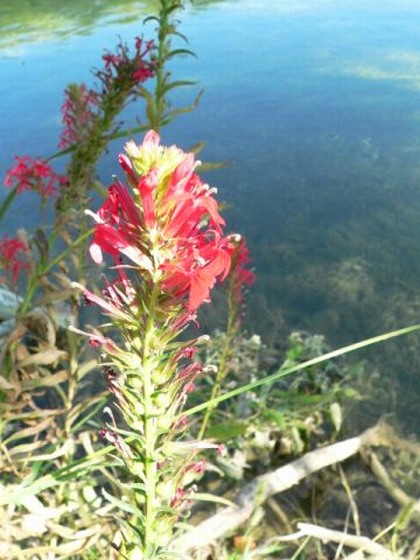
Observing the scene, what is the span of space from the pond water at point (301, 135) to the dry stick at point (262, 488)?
1.11ft

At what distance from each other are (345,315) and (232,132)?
1.52m

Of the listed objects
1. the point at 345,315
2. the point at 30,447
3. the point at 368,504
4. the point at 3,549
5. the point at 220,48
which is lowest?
the point at 368,504

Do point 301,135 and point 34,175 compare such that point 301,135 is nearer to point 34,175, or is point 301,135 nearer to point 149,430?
point 34,175

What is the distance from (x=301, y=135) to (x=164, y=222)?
117 inches

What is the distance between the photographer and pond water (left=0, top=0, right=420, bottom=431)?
2.44 m

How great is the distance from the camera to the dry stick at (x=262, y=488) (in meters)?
1.37

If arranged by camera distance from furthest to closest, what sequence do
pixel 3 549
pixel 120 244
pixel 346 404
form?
pixel 346 404 → pixel 3 549 → pixel 120 244

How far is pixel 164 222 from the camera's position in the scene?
64cm

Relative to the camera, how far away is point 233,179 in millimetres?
3133

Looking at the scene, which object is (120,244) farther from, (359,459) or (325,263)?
(325,263)

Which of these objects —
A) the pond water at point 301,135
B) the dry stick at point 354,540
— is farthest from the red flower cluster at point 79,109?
the pond water at point 301,135

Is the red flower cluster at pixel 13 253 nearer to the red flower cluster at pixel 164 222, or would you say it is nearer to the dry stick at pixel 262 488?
the dry stick at pixel 262 488

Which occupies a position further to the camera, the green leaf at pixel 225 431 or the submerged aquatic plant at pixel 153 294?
the green leaf at pixel 225 431

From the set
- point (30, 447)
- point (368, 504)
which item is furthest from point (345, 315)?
point (30, 447)
